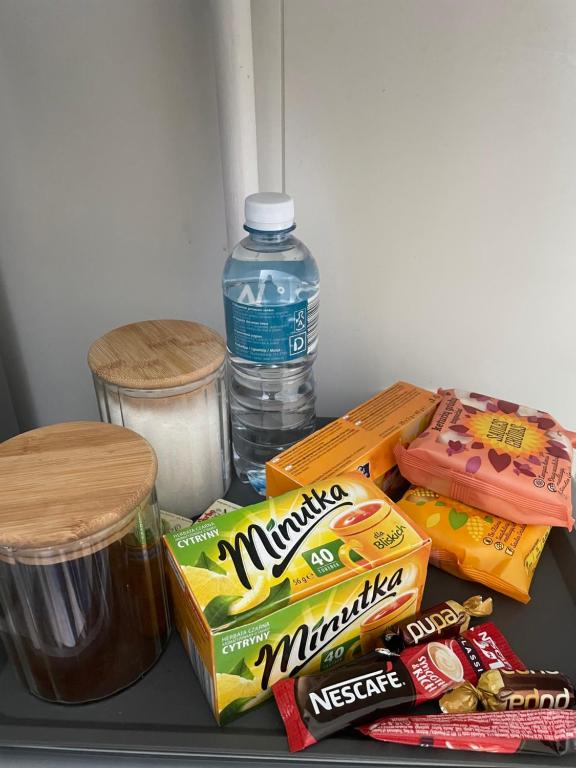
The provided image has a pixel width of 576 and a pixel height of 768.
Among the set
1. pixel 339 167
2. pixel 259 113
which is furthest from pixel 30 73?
pixel 339 167

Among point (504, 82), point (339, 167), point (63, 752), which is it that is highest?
point (504, 82)

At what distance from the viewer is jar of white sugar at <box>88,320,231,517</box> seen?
0.67 meters

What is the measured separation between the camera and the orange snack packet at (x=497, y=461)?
0.68 meters

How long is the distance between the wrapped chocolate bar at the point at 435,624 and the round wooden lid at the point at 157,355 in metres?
0.33

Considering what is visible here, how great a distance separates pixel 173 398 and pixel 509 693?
43cm

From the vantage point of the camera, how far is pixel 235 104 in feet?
2.53

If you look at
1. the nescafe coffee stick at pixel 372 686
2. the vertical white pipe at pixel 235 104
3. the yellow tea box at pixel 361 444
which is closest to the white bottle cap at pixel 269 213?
the vertical white pipe at pixel 235 104

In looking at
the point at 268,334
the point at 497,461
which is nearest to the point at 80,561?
the point at 268,334

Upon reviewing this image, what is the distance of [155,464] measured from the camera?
22.1 inches

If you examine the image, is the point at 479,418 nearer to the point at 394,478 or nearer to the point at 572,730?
the point at 394,478

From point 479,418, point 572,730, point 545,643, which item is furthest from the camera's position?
point 479,418

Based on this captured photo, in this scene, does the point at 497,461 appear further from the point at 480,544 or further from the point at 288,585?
the point at 288,585

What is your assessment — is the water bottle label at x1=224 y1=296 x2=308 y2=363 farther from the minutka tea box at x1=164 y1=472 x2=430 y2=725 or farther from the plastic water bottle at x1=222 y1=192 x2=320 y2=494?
the minutka tea box at x1=164 y1=472 x2=430 y2=725

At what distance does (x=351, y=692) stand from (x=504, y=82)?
2.36ft
